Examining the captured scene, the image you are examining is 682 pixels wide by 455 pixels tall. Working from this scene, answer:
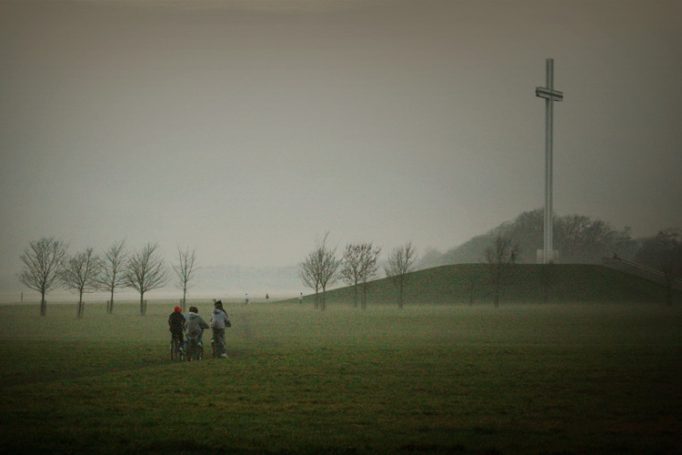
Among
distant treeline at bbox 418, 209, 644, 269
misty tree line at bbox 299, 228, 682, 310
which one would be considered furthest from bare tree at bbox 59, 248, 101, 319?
distant treeline at bbox 418, 209, 644, 269

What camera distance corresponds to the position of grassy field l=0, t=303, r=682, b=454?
14.1 meters

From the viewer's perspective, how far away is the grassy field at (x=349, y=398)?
14.1m

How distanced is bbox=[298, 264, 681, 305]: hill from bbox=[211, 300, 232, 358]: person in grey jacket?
63233mm

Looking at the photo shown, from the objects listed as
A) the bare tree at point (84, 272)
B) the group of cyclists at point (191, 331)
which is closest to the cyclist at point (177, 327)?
the group of cyclists at point (191, 331)

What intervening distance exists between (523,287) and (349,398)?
3198 inches

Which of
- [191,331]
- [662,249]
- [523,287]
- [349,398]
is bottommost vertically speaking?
[349,398]

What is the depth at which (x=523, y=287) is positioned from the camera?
96.4 m

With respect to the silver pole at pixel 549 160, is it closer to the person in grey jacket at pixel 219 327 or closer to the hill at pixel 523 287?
the hill at pixel 523 287

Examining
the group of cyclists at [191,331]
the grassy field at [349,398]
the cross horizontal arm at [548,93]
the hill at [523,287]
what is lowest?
the grassy field at [349,398]

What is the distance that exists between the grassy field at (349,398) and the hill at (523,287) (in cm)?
5679

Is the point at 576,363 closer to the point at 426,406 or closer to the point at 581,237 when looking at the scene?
the point at 426,406

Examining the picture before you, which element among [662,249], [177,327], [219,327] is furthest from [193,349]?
[662,249]

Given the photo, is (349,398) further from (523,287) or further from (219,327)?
(523,287)

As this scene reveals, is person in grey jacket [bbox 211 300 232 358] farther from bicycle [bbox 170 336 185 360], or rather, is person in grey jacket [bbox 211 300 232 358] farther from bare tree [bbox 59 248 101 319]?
bare tree [bbox 59 248 101 319]
